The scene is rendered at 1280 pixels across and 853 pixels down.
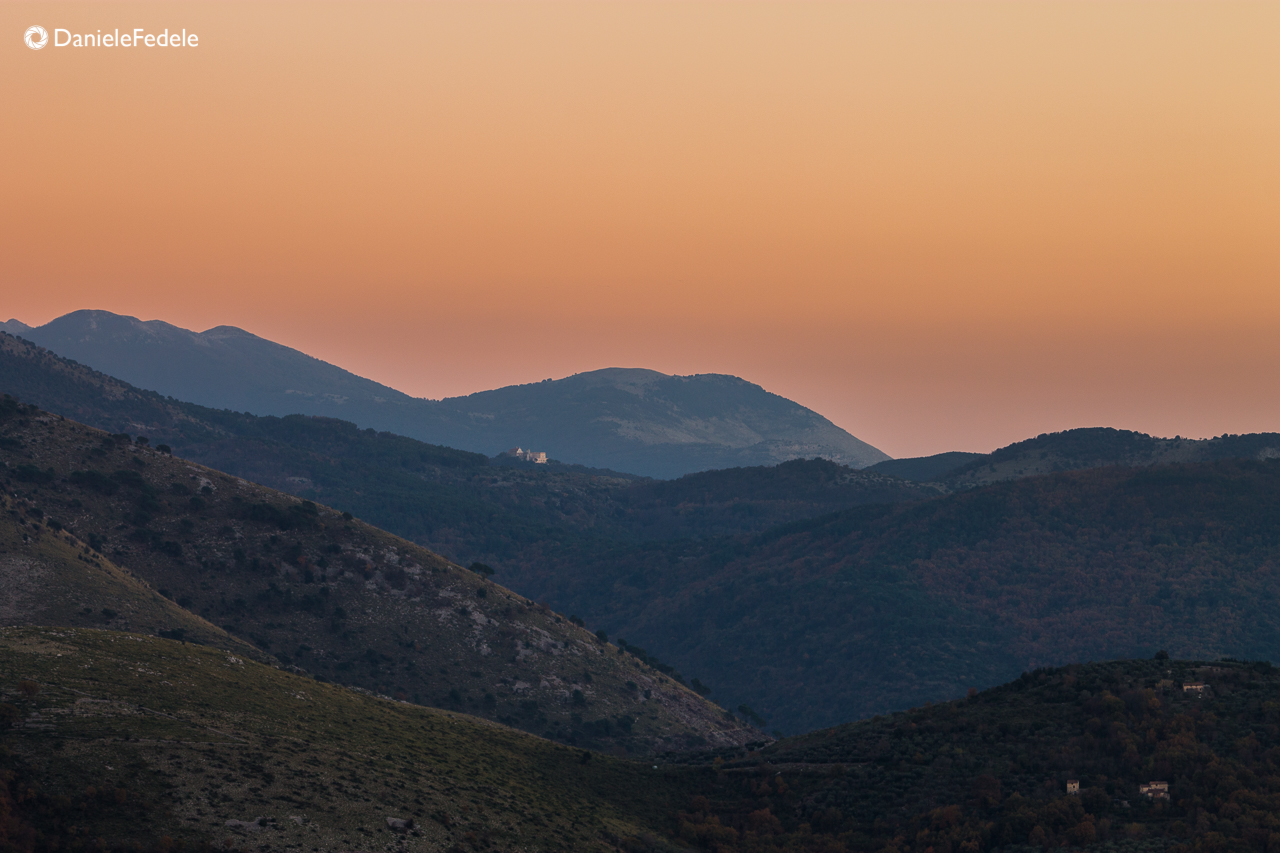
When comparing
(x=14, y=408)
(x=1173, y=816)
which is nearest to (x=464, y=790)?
(x=1173, y=816)

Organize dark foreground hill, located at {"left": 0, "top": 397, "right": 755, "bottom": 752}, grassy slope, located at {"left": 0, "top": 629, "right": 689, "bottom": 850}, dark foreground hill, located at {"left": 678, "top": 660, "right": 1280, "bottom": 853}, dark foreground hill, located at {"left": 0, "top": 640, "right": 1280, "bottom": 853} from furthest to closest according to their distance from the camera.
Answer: dark foreground hill, located at {"left": 0, "top": 397, "right": 755, "bottom": 752}
dark foreground hill, located at {"left": 678, "top": 660, "right": 1280, "bottom": 853}
dark foreground hill, located at {"left": 0, "top": 640, "right": 1280, "bottom": 853}
grassy slope, located at {"left": 0, "top": 629, "right": 689, "bottom": 850}

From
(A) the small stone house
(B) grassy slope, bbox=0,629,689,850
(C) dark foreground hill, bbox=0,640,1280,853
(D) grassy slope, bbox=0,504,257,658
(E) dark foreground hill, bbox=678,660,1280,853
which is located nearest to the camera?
(B) grassy slope, bbox=0,629,689,850

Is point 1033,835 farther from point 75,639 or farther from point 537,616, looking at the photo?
point 537,616

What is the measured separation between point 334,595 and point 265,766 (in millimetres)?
86360

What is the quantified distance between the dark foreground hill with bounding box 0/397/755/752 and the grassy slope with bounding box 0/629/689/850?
4600 centimetres

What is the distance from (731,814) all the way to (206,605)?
81233 mm

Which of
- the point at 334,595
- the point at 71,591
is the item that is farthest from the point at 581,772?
the point at 334,595

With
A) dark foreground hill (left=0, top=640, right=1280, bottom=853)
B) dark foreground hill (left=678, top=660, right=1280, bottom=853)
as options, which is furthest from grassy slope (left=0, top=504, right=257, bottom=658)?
dark foreground hill (left=678, top=660, right=1280, bottom=853)

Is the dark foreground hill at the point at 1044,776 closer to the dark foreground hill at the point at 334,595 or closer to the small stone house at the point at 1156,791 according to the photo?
the small stone house at the point at 1156,791

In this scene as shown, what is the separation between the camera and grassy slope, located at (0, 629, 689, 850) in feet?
168

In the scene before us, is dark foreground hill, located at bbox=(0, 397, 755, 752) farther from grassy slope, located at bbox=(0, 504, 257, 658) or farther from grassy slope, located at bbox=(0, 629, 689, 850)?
grassy slope, located at bbox=(0, 629, 689, 850)

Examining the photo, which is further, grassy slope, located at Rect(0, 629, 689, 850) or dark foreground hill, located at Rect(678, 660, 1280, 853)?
dark foreground hill, located at Rect(678, 660, 1280, 853)

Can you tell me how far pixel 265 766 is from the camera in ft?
196

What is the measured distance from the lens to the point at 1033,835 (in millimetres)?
66625
